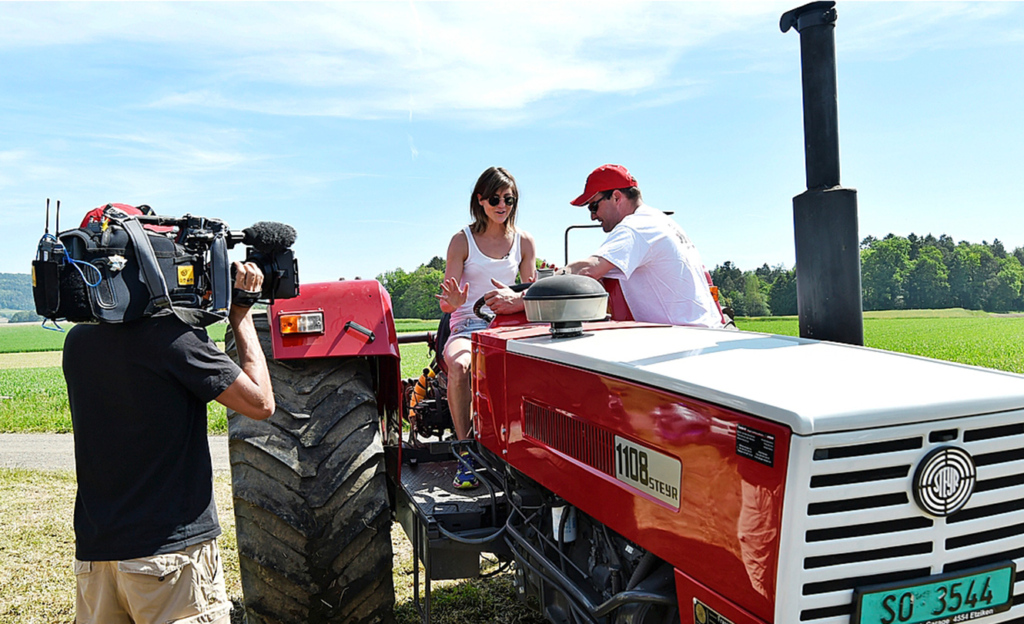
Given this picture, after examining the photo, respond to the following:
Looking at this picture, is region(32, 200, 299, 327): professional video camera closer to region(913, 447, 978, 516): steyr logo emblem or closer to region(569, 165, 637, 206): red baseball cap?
region(569, 165, 637, 206): red baseball cap

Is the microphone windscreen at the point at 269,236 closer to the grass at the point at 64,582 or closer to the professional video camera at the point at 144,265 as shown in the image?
the professional video camera at the point at 144,265

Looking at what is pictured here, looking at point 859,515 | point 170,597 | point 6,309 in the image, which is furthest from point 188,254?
point 6,309

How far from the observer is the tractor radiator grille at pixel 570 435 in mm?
1990

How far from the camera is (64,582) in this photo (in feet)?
13.7

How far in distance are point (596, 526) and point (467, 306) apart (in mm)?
1849

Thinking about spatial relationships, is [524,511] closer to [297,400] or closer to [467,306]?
[297,400]

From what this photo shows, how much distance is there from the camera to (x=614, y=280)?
304 centimetres

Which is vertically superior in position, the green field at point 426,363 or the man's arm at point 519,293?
the man's arm at point 519,293

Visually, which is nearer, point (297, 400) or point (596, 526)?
point (596, 526)

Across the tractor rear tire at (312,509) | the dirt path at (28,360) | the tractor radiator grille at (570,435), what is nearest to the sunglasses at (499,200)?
the tractor rear tire at (312,509)

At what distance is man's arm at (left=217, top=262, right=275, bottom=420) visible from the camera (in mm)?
2105

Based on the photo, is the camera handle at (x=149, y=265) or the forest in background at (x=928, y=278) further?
the forest in background at (x=928, y=278)

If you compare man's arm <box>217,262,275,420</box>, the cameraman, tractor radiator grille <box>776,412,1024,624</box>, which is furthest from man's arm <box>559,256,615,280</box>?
tractor radiator grille <box>776,412,1024,624</box>

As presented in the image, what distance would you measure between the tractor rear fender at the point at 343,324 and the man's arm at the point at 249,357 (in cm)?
90
